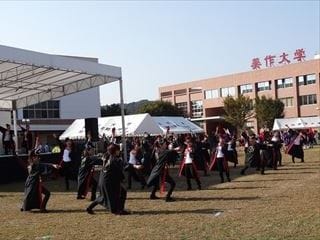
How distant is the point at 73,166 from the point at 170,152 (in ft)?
19.3

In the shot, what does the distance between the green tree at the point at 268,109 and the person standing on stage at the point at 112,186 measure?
71.3 metres

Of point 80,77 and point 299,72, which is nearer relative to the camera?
point 80,77

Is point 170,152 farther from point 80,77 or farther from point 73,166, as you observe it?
point 80,77

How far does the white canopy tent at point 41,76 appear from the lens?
75.0 feet

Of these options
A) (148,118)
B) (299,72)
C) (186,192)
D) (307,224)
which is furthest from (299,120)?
(307,224)

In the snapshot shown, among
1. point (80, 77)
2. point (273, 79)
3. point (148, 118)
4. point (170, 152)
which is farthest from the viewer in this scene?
point (273, 79)

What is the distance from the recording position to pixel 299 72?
8606 centimetres

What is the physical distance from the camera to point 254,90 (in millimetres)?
93500

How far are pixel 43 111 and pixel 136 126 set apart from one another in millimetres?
40201

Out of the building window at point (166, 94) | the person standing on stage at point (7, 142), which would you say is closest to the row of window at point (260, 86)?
the building window at point (166, 94)

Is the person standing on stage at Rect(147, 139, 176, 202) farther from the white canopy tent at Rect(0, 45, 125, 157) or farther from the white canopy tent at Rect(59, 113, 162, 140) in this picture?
the white canopy tent at Rect(59, 113, 162, 140)

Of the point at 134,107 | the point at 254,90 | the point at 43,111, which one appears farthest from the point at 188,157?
the point at 134,107

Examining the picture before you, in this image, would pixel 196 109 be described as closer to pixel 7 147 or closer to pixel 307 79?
pixel 307 79

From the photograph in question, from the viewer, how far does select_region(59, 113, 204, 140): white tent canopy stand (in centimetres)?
3414
